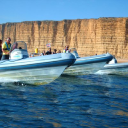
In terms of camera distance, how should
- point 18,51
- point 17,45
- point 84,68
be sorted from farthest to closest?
1. point 84,68
2. point 17,45
3. point 18,51

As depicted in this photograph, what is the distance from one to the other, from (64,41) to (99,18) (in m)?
8.77

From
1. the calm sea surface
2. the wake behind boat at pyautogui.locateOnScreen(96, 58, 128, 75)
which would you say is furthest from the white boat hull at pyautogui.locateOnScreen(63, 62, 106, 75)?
the calm sea surface

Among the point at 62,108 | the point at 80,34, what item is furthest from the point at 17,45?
the point at 80,34

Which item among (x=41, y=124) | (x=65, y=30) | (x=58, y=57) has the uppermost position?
(x=65, y=30)

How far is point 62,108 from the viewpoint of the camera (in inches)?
306

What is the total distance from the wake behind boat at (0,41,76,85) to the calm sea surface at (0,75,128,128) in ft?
1.27

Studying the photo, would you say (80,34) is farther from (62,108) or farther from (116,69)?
(62,108)

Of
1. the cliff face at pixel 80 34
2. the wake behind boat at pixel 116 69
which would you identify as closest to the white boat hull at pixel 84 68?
the wake behind boat at pixel 116 69

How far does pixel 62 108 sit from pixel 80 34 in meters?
44.2

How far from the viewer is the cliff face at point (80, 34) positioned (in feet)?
150

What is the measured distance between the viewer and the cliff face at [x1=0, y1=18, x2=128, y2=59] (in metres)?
45.6

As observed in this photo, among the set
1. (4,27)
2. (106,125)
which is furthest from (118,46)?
(106,125)

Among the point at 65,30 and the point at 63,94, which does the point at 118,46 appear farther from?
the point at 63,94

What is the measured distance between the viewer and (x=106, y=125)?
248 inches
